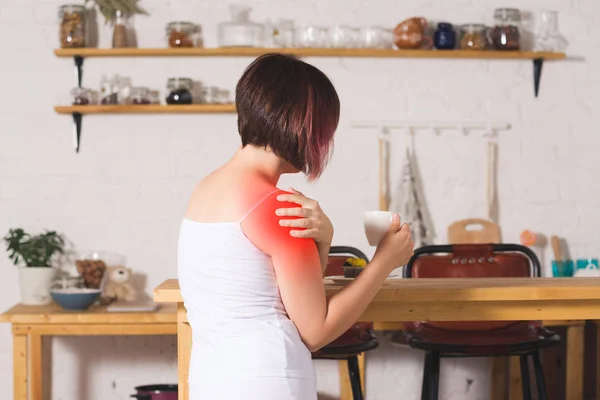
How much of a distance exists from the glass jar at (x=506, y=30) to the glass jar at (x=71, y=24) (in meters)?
1.72

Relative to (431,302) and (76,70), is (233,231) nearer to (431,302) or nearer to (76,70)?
(431,302)

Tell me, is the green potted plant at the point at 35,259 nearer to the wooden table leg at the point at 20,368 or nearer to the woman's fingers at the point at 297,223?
the wooden table leg at the point at 20,368

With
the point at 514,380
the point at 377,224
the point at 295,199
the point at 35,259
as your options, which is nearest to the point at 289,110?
the point at 295,199

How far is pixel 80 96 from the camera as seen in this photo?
11.8ft

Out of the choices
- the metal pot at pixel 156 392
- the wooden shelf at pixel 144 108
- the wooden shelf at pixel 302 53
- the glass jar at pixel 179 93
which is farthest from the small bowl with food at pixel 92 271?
the wooden shelf at pixel 302 53

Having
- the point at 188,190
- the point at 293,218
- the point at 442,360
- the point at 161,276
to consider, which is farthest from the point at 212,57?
the point at 293,218

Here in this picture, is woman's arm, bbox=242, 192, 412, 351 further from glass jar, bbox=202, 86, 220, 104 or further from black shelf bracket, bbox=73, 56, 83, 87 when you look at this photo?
black shelf bracket, bbox=73, 56, 83, 87

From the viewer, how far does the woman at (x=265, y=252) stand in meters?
1.42

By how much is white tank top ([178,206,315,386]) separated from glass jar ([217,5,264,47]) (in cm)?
227

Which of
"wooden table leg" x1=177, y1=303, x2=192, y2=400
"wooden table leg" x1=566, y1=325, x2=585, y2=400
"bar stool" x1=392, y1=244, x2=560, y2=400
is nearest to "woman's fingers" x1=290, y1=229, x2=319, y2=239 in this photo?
"wooden table leg" x1=177, y1=303, x2=192, y2=400

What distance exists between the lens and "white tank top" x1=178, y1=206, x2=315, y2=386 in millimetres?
1425

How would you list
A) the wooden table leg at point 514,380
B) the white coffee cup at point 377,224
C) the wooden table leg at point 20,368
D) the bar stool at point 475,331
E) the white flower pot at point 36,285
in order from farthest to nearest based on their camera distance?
the wooden table leg at point 514,380 < the white flower pot at point 36,285 < the wooden table leg at point 20,368 < the bar stool at point 475,331 < the white coffee cup at point 377,224

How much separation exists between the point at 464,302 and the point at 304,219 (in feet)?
2.23

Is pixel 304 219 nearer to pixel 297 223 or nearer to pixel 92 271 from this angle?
pixel 297 223
